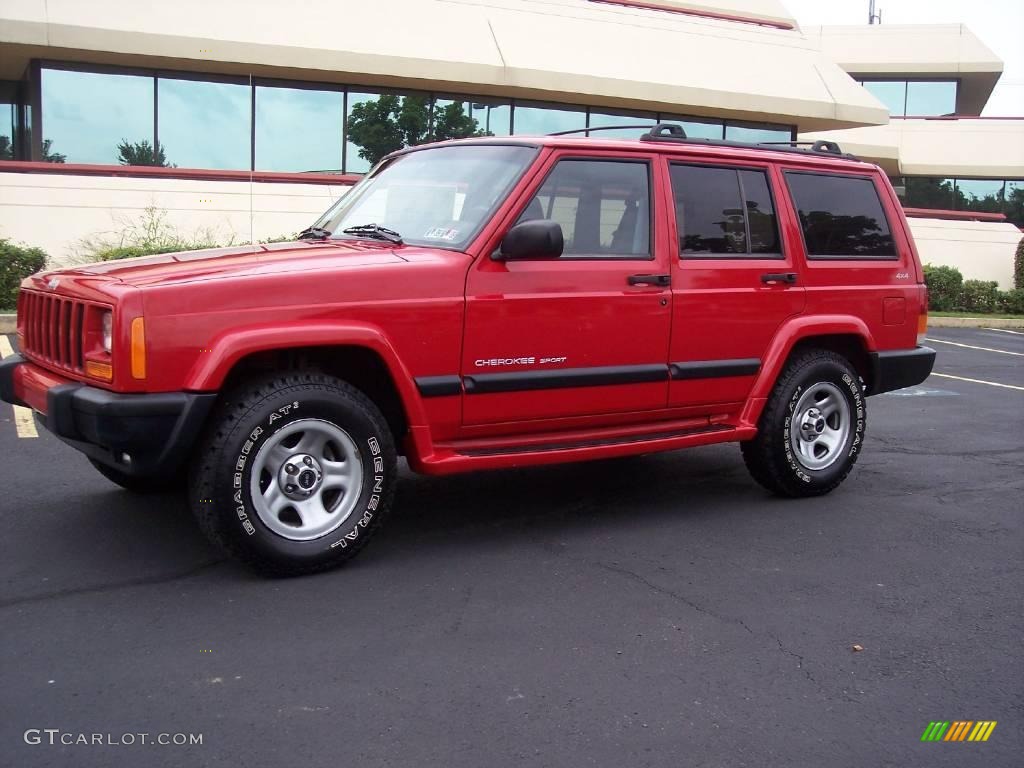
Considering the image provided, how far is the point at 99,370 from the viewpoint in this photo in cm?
417

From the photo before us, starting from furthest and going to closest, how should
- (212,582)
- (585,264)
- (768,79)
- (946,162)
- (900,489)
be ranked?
(946,162), (768,79), (900,489), (585,264), (212,582)

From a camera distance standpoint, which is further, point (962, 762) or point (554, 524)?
point (554, 524)

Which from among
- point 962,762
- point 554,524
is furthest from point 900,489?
point 962,762

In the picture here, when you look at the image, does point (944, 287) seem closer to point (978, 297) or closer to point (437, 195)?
point (978, 297)

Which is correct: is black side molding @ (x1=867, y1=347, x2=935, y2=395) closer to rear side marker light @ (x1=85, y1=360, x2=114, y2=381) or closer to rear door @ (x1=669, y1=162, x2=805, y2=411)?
rear door @ (x1=669, y1=162, x2=805, y2=411)

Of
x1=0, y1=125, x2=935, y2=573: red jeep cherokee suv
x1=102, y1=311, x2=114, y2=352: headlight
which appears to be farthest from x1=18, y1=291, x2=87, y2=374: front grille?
x1=102, y1=311, x2=114, y2=352: headlight

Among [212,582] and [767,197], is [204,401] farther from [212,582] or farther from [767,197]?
[767,197]

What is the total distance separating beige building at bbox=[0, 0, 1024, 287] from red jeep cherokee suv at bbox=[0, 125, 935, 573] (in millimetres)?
10811

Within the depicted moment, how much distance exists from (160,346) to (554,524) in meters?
2.29

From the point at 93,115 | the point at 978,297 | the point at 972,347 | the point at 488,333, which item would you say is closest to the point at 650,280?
the point at 488,333

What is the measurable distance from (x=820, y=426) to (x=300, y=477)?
328 centimetres

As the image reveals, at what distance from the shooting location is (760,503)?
6.05 metres

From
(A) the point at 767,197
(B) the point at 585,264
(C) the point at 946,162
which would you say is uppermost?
(C) the point at 946,162

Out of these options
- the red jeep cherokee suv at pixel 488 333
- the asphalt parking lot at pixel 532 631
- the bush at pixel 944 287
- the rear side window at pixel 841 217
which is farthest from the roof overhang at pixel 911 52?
the asphalt parking lot at pixel 532 631
